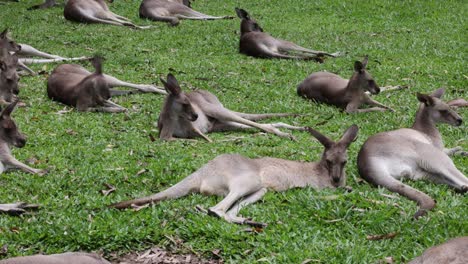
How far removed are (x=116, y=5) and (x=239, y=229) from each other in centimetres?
1361

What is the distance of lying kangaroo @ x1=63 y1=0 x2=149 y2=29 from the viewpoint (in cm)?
1614

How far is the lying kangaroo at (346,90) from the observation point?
10164 millimetres

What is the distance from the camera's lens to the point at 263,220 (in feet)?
19.7

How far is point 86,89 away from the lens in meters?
10.1

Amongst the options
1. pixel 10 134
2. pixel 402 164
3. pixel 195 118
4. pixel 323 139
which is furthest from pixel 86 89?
pixel 402 164

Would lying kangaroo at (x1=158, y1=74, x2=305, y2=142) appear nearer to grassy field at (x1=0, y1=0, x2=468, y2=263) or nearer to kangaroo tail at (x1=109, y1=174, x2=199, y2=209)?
grassy field at (x1=0, y1=0, x2=468, y2=263)

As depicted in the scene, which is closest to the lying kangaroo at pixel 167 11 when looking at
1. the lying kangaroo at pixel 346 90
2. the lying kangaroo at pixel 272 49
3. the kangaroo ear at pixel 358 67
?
the lying kangaroo at pixel 272 49

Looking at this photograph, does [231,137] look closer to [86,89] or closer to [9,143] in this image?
[86,89]

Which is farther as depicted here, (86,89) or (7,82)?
(7,82)

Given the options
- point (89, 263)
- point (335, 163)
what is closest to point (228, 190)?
point (335, 163)

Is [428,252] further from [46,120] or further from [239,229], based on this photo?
[46,120]

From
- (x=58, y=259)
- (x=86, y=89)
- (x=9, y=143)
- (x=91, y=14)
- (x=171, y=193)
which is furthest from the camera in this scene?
(x=91, y=14)

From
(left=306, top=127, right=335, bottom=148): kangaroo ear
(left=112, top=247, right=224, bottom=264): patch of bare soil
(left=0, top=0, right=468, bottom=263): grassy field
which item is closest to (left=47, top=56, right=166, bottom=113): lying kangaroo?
(left=0, top=0, right=468, bottom=263): grassy field

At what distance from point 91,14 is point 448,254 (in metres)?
12.8
